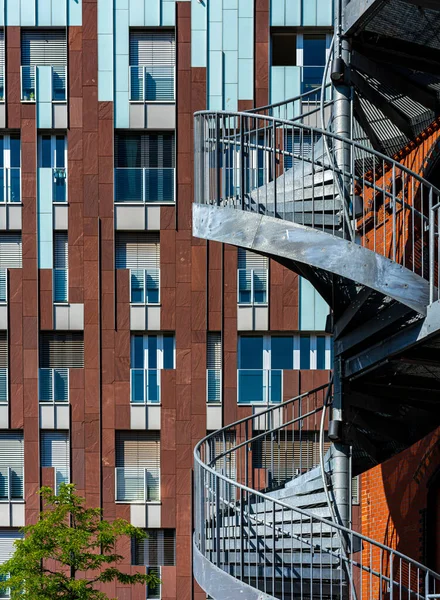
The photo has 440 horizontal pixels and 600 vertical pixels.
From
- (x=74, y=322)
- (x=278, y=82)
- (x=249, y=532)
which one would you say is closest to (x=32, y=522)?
(x=74, y=322)

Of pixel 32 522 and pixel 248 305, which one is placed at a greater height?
pixel 248 305

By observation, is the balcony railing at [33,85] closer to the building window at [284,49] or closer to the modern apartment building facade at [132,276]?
the modern apartment building facade at [132,276]

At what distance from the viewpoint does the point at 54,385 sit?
66.2 ft

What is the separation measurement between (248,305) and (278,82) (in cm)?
436

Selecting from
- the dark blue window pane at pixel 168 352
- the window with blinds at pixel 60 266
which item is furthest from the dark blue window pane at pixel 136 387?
the window with blinds at pixel 60 266

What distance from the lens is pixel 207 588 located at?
32.8 ft

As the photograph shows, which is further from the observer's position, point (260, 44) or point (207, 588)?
point (260, 44)

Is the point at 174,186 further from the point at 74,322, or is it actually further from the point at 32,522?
the point at 32,522

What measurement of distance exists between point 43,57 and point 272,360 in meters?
7.42

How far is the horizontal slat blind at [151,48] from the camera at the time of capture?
2050 cm

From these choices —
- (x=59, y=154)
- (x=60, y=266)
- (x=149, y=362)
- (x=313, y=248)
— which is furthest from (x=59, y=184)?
(x=313, y=248)

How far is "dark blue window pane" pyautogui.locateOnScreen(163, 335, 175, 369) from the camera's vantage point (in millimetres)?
20250

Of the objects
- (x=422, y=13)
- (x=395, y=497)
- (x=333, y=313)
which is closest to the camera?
(x=422, y=13)

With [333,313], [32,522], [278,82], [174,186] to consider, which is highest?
[278,82]
